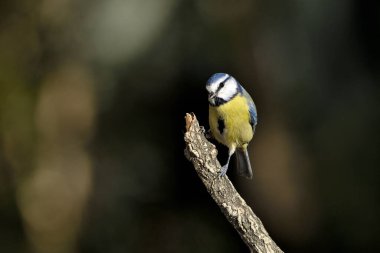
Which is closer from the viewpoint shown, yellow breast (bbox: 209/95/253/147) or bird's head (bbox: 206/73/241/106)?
bird's head (bbox: 206/73/241/106)

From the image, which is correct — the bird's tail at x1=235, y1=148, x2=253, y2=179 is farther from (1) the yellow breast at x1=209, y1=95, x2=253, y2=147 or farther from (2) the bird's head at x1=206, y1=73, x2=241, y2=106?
(2) the bird's head at x1=206, y1=73, x2=241, y2=106

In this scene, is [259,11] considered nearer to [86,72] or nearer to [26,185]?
[86,72]

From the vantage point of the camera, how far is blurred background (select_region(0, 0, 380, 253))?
14.8ft

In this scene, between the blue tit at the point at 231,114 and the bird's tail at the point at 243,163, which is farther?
the bird's tail at the point at 243,163

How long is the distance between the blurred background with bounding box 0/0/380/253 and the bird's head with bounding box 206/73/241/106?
1377 mm

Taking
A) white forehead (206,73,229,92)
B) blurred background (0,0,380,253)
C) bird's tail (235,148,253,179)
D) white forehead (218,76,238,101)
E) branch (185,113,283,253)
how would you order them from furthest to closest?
blurred background (0,0,380,253)
bird's tail (235,148,253,179)
white forehead (218,76,238,101)
white forehead (206,73,229,92)
branch (185,113,283,253)

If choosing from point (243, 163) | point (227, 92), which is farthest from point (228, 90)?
point (243, 163)

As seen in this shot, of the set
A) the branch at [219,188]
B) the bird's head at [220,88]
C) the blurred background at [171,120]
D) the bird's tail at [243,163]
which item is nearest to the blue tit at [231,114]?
the bird's head at [220,88]

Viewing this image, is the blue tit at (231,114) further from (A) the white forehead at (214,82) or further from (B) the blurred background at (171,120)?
(B) the blurred background at (171,120)

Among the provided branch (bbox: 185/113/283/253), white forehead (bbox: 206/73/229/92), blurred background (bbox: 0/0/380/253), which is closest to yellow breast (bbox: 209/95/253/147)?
white forehead (bbox: 206/73/229/92)

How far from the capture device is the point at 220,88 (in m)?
2.83

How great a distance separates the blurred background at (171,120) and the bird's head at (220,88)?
1377mm

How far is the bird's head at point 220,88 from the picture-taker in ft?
9.07

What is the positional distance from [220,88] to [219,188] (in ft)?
1.86
